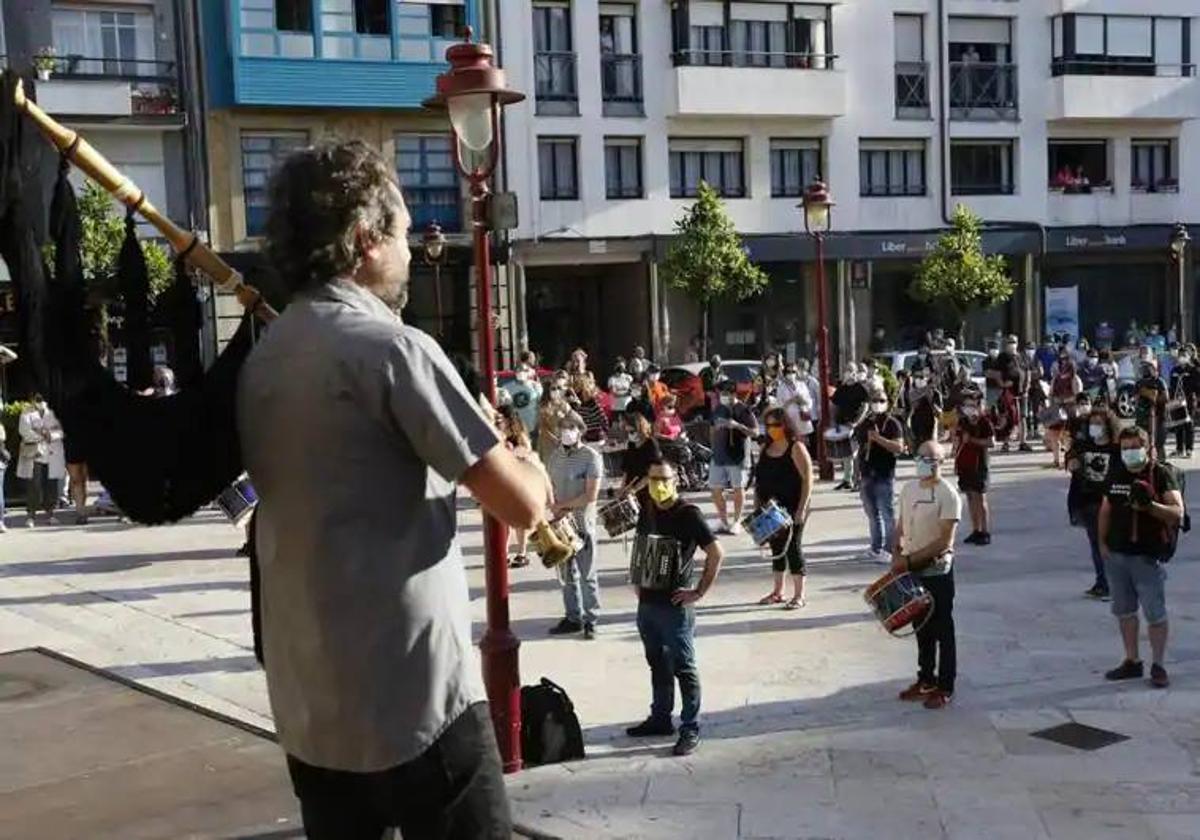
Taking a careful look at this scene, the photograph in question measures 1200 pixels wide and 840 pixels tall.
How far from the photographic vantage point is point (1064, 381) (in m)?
20.4

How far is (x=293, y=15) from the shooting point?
2936 cm

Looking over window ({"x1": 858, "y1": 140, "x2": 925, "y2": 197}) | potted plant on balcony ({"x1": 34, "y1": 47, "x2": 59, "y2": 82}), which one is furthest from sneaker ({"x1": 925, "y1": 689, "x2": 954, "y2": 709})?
window ({"x1": 858, "y1": 140, "x2": 925, "y2": 197})

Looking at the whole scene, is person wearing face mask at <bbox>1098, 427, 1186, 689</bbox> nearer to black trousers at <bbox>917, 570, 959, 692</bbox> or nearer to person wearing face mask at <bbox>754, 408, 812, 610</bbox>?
black trousers at <bbox>917, 570, 959, 692</bbox>

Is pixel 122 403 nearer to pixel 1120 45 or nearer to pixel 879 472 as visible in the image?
pixel 879 472

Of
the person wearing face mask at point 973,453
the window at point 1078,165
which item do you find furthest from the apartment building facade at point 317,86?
the person wearing face mask at point 973,453

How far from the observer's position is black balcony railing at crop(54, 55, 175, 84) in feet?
91.1

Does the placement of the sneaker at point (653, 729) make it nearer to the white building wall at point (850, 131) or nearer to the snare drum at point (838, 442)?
the snare drum at point (838, 442)

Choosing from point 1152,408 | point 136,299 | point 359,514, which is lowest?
point 1152,408

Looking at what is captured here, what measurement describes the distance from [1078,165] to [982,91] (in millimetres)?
3593

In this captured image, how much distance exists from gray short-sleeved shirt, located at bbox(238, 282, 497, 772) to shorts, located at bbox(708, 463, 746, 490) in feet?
40.6

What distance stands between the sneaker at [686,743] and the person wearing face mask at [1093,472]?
134 inches

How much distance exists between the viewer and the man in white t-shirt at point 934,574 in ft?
26.2

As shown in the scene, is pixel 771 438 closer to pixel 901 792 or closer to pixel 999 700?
pixel 999 700

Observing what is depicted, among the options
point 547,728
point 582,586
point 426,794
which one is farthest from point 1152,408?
point 426,794
